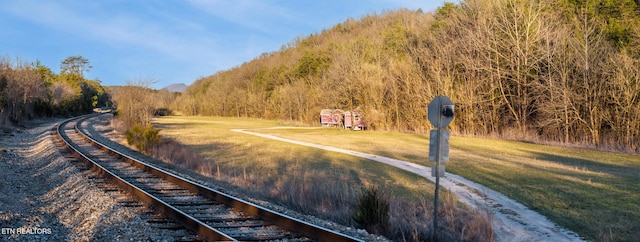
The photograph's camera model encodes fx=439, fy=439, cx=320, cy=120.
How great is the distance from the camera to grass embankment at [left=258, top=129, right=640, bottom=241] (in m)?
8.77

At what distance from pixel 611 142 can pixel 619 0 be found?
32.8 feet

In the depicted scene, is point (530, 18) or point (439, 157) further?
point (530, 18)

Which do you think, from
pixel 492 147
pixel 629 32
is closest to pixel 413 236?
pixel 492 147

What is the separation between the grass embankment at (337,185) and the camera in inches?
326

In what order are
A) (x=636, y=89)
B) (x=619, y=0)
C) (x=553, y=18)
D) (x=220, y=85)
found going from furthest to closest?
(x=220, y=85) < (x=553, y=18) < (x=619, y=0) < (x=636, y=89)

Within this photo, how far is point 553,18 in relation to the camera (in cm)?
3006

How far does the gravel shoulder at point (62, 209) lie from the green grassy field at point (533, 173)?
19.8 ft

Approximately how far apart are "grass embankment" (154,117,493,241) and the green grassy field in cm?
5

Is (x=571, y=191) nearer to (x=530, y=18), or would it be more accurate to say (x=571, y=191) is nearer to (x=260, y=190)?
(x=260, y=190)

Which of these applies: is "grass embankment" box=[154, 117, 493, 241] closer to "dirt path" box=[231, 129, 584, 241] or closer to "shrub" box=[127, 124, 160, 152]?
"dirt path" box=[231, 129, 584, 241]

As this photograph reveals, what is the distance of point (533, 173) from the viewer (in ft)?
49.9

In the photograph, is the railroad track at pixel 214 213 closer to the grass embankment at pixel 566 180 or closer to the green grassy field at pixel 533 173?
the green grassy field at pixel 533 173

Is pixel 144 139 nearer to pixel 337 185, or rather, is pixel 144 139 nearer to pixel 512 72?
pixel 337 185

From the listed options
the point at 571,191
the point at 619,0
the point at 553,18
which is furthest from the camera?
the point at 553,18
